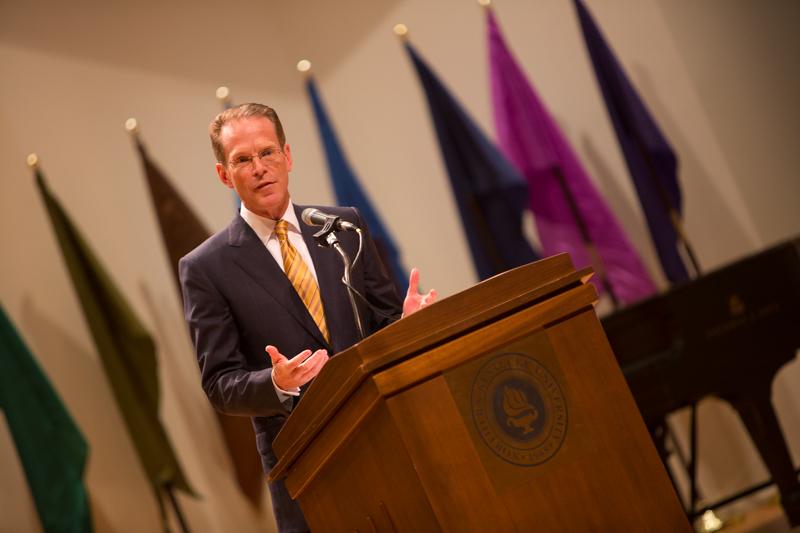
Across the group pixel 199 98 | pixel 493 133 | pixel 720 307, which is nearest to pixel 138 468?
pixel 199 98

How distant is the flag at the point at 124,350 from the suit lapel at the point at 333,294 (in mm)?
3140

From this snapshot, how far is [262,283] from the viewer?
6.95 feet

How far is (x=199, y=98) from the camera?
19.7 ft

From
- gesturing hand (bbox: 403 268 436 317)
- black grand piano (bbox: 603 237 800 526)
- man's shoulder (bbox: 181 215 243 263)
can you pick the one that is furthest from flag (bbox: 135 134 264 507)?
gesturing hand (bbox: 403 268 436 317)

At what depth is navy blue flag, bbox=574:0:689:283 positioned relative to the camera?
4.93m

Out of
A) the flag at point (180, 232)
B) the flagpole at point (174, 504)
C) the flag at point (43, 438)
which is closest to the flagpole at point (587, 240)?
the flag at point (180, 232)

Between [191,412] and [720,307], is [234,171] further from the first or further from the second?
[191,412]

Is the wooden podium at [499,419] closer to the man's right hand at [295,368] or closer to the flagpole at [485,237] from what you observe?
the man's right hand at [295,368]

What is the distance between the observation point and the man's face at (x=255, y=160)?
2094 millimetres

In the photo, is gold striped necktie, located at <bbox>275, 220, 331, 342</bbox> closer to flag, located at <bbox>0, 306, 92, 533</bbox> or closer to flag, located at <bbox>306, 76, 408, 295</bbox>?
flag, located at <bbox>0, 306, 92, 533</bbox>

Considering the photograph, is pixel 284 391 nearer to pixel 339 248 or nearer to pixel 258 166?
pixel 339 248

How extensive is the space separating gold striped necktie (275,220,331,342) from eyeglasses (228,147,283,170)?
14cm

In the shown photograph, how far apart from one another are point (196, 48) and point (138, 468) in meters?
2.63

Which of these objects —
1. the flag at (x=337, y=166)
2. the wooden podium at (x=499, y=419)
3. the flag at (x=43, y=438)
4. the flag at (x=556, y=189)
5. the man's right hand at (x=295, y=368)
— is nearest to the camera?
the wooden podium at (x=499, y=419)
